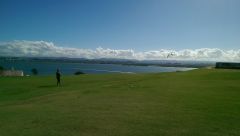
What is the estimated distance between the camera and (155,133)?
31.7 feet

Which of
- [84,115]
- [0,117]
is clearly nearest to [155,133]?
[84,115]

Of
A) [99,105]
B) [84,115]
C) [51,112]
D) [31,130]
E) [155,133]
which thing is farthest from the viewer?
[99,105]

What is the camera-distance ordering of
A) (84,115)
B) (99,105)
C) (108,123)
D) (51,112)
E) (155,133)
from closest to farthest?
(155,133)
(108,123)
(84,115)
(51,112)
(99,105)

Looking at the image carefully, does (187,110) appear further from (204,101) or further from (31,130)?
(31,130)

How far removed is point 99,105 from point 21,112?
3954mm

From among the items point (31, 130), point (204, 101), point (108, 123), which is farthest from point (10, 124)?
point (204, 101)

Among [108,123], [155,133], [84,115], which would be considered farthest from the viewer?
[84,115]

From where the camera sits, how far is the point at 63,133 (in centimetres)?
979

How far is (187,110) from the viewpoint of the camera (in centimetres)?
1392

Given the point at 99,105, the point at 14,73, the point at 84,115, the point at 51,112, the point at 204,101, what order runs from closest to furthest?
the point at 84,115 < the point at 51,112 < the point at 99,105 < the point at 204,101 < the point at 14,73

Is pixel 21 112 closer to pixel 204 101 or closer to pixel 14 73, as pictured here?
pixel 204 101

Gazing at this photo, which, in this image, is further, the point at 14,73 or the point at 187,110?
the point at 14,73

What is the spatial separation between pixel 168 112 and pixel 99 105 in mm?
4029

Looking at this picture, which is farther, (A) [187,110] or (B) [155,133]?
(A) [187,110]
